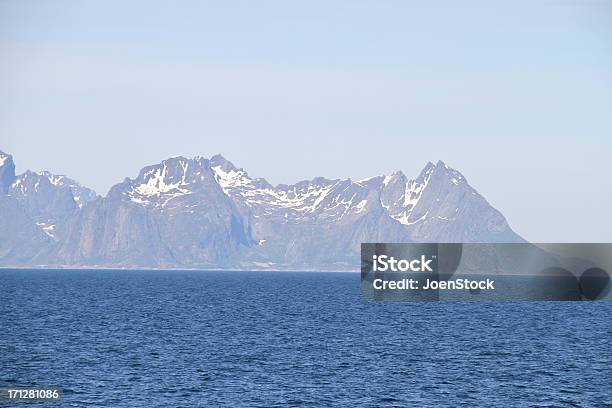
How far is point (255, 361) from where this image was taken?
106938 mm

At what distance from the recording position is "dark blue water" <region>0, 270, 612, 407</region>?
85.4m

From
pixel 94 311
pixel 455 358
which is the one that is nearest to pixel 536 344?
pixel 455 358

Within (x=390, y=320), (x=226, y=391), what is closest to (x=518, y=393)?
(x=226, y=391)

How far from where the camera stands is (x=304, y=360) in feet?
353

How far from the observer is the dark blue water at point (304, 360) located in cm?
Result: 8538

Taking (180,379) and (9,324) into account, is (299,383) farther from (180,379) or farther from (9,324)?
(9,324)

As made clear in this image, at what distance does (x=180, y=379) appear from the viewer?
93.1 m

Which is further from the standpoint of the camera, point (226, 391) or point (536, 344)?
point (536, 344)

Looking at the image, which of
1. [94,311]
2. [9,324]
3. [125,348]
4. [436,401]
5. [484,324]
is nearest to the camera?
[436,401]

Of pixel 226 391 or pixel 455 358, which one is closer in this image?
pixel 226 391

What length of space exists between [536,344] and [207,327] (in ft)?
158

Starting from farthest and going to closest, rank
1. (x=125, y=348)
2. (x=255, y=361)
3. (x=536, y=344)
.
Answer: (x=536, y=344) < (x=125, y=348) < (x=255, y=361)

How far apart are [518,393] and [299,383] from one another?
19.2m

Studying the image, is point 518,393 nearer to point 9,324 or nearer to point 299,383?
point 299,383
